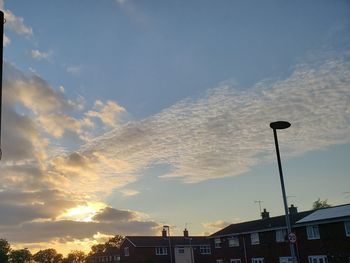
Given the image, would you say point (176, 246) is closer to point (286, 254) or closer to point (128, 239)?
point (128, 239)

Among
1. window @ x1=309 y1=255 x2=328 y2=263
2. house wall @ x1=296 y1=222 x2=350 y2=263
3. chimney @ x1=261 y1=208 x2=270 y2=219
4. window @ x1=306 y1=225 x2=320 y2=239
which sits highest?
chimney @ x1=261 y1=208 x2=270 y2=219

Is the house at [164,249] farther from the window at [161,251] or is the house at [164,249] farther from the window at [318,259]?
the window at [318,259]

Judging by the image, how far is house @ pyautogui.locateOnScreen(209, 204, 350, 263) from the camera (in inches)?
1636

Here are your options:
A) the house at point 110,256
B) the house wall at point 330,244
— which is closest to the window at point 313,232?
the house wall at point 330,244

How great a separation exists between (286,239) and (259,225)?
6.82 metres

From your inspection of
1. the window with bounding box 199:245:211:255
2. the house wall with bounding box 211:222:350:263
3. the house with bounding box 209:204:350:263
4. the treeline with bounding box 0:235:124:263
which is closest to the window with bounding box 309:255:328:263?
the house with bounding box 209:204:350:263

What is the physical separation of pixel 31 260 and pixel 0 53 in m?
155

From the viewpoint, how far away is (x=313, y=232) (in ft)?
146

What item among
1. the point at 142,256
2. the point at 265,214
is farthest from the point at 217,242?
the point at 142,256

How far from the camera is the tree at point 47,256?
152875 millimetres

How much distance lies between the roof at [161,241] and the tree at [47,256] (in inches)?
3287

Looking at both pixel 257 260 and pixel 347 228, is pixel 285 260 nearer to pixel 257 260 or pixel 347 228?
pixel 257 260

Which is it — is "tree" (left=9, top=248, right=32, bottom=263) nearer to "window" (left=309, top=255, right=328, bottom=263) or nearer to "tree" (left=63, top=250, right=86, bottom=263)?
"tree" (left=63, top=250, right=86, bottom=263)

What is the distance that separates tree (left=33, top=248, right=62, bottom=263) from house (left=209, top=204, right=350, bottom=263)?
357 ft
